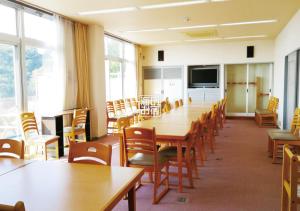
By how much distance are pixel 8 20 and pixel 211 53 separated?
7284 mm

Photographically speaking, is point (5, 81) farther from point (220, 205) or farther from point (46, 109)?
point (220, 205)

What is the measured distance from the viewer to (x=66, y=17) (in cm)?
606

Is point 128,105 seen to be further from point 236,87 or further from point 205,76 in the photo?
A: point 236,87

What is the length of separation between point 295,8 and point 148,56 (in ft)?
20.7

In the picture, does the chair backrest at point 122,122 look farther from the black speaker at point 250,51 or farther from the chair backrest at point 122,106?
the black speaker at point 250,51

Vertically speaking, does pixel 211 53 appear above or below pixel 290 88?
above

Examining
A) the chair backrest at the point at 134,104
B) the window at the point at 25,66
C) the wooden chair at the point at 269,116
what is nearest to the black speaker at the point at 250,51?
the wooden chair at the point at 269,116

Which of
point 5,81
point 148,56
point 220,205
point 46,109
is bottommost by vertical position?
point 220,205

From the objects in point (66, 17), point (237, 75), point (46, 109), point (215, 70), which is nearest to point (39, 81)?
point (46, 109)

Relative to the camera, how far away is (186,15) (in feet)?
19.5

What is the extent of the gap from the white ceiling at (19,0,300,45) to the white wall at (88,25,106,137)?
1.05 feet

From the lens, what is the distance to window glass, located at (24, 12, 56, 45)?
530cm


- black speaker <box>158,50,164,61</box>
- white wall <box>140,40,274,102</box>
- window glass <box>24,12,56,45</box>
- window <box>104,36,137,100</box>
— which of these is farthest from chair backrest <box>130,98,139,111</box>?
window glass <box>24,12,56,45</box>

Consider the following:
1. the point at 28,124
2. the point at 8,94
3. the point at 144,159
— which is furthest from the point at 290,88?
the point at 8,94
